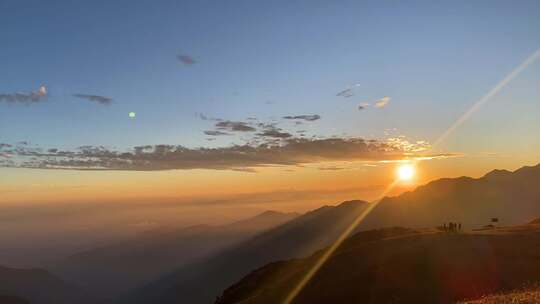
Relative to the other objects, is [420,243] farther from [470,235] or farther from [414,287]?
[414,287]

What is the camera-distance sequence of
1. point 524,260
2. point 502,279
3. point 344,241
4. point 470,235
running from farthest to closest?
point 344,241
point 470,235
point 524,260
point 502,279

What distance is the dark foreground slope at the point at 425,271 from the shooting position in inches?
1399

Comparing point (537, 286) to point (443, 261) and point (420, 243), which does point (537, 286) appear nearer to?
point (443, 261)

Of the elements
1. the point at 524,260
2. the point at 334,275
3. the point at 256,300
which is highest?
the point at 524,260

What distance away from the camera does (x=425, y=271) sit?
39844 mm

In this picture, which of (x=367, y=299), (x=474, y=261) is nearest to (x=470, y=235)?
(x=474, y=261)

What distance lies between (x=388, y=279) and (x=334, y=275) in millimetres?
8354

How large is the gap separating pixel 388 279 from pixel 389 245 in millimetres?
11690

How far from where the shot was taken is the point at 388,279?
1558 inches

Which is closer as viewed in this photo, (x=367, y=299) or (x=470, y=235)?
(x=367, y=299)

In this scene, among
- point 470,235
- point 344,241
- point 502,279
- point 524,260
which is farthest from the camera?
point 344,241

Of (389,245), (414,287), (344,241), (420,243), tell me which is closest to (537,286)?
(414,287)

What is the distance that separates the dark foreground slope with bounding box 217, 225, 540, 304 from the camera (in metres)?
35.5

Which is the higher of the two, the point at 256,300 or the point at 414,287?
the point at 414,287
